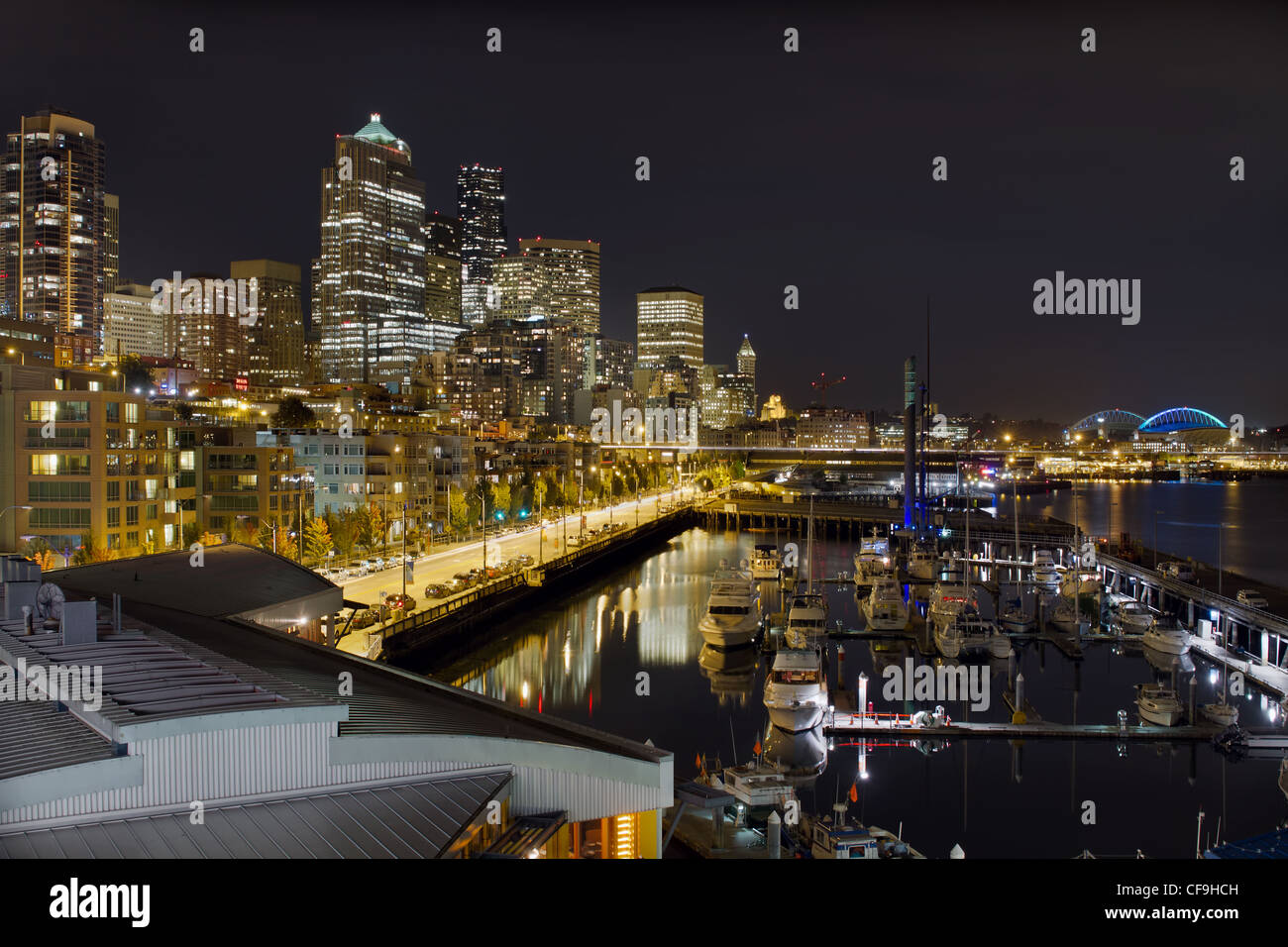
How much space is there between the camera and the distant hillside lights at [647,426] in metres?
103

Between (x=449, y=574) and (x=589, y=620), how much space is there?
394 cm

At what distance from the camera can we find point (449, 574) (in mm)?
25484

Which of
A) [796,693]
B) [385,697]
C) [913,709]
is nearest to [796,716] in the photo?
[796,693]

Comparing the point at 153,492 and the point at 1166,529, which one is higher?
the point at 153,492

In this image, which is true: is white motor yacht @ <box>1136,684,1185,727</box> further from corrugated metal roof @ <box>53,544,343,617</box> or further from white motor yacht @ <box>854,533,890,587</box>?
white motor yacht @ <box>854,533,890,587</box>

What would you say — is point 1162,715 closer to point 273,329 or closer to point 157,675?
point 157,675

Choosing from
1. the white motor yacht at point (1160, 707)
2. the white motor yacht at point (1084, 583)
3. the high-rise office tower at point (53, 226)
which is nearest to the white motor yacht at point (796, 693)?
the white motor yacht at point (1160, 707)

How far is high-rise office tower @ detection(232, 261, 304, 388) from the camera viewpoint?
117 meters

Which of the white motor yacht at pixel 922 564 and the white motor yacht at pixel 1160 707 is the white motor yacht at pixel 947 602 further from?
the white motor yacht at pixel 922 564

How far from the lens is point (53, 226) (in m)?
89.6

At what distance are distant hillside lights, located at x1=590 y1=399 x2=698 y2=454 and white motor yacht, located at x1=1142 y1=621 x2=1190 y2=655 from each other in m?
72.1

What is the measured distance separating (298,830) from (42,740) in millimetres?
1544
